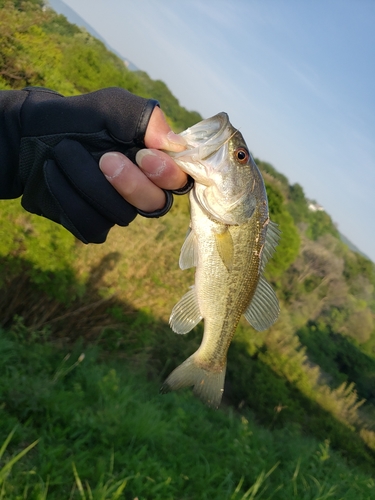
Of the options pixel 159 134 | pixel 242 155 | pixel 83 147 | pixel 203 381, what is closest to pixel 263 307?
pixel 203 381

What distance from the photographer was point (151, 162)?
1.96m

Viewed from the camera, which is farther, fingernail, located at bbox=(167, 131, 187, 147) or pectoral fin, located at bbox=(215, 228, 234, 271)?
pectoral fin, located at bbox=(215, 228, 234, 271)

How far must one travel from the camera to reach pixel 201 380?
240 centimetres

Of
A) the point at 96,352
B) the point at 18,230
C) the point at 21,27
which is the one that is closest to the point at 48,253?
the point at 18,230

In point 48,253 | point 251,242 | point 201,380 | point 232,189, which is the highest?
point 232,189

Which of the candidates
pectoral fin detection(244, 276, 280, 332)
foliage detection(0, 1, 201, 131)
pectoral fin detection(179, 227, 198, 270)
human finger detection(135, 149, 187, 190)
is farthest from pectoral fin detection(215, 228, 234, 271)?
foliage detection(0, 1, 201, 131)

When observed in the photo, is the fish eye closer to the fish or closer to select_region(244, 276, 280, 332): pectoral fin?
the fish

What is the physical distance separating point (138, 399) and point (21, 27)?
9176 millimetres

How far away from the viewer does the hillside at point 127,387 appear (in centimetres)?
428

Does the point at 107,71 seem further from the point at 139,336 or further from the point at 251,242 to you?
the point at 251,242

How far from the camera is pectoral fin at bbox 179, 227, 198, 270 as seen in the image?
2230 mm

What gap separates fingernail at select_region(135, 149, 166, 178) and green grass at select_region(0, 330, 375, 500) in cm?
251

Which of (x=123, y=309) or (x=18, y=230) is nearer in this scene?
(x=18, y=230)

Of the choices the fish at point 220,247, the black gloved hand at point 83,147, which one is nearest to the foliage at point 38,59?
the black gloved hand at point 83,147
